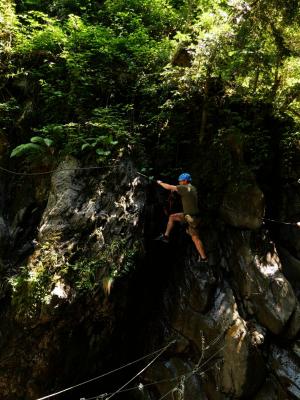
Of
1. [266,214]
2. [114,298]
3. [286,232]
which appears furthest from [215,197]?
[114,298]

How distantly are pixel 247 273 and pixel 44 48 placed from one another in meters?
8.20

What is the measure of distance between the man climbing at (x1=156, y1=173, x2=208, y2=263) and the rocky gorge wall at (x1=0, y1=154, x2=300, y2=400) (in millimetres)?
549

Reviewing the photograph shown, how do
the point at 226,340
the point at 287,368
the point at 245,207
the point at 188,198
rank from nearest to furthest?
the point at 226,340 → the point at 287,368 → the point at 188,198 → the point at 245,207

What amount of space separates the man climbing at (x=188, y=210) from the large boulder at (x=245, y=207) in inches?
39.6

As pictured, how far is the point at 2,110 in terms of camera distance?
9773 mm

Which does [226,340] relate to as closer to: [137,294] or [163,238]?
[137,294]

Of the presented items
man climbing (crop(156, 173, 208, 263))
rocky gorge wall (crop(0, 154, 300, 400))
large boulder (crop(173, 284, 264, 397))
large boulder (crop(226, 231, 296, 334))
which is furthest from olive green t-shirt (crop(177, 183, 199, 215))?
large boulder (crop(173, 284, 264, 397))

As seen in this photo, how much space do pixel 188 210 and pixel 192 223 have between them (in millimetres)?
297

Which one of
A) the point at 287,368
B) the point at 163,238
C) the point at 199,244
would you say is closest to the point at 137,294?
the point at 163,238

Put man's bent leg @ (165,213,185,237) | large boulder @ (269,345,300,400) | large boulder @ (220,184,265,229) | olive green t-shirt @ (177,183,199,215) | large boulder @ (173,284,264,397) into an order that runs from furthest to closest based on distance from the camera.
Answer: large boulder @ (220,184,265,229) → man's bent leg @ (165,213,185,237) → olive green t-shirt @ (177,183,199,215) → large boulder @ (269,345,300,400) → large boulder @ (173,284,264,397)

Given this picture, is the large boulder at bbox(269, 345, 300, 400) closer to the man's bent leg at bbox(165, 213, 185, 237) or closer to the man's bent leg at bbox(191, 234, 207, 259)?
the man's bent leg at bbox(191, 234, 207, 259)

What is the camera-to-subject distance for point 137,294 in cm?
816

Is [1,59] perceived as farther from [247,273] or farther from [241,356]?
[241,356]

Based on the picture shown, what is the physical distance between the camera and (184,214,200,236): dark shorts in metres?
7.91
